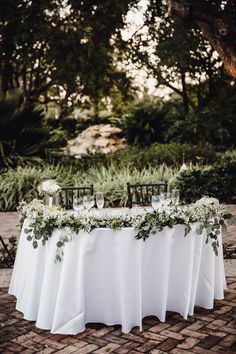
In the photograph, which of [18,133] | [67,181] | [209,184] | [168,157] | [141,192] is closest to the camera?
[141,192]

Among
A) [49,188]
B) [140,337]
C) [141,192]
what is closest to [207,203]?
[140,337]

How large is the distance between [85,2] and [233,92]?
8095 millimetres

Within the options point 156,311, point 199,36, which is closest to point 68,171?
point 199,36

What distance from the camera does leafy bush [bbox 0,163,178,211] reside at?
9.45m

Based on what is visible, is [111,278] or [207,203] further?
[207,203]

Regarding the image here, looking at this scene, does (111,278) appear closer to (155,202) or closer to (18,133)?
(155,202)

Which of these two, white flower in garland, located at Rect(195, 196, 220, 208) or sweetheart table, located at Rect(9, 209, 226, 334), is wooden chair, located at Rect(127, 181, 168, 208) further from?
sweetheart table, located at Rect(9, 209, 226, 334)

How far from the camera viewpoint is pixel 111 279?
4191 millimetres

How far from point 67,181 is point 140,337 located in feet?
20.0

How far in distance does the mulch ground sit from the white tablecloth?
8 centimetres

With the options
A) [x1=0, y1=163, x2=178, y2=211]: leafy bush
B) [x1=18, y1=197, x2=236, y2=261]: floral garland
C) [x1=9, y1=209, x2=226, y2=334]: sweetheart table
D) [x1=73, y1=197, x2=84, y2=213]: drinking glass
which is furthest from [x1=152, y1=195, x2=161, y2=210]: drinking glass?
[x1=0, y1=163, x2=178, y2=211]: leafy bush

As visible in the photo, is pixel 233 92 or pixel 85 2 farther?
pixel 233 92

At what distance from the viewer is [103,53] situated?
1330cm

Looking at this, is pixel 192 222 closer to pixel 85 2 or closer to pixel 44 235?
pixel 44 235
